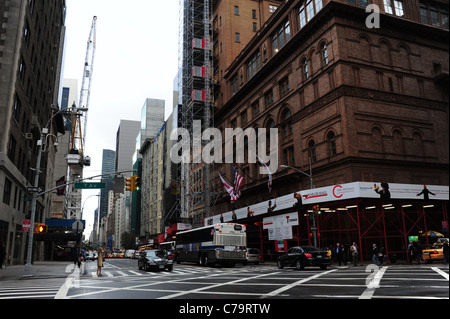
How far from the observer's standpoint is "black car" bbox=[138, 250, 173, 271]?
88.4 feet

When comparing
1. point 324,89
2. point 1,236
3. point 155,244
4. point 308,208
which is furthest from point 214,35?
point 155,244

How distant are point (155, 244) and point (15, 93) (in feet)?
273

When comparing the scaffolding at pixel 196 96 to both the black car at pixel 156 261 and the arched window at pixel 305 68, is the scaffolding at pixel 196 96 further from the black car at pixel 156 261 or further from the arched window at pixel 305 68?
the black car at pixel 156 261

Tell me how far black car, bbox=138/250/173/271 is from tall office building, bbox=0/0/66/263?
1241 centimetres

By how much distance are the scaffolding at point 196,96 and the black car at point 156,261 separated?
105 feet

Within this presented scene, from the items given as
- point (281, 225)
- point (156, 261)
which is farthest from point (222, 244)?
Answer: point (281, 225)

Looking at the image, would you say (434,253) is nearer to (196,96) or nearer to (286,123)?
(286,123)

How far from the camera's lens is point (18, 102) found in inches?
1417

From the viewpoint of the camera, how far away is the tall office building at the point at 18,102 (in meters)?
32.2

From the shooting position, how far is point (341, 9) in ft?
101

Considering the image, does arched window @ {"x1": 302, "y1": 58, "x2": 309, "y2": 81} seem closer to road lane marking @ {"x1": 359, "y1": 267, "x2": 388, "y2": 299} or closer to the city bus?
the city bus

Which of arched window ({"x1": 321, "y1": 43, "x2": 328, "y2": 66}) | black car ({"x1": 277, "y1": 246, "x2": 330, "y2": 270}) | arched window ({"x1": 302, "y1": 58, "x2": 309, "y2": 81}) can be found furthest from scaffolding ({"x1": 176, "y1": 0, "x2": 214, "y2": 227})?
black car ({"x1": 277, "y1": 246, "x2": 330, "y2": 270})

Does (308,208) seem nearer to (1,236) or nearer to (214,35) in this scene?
(1,236)

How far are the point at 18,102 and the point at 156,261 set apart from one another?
73.8ft
